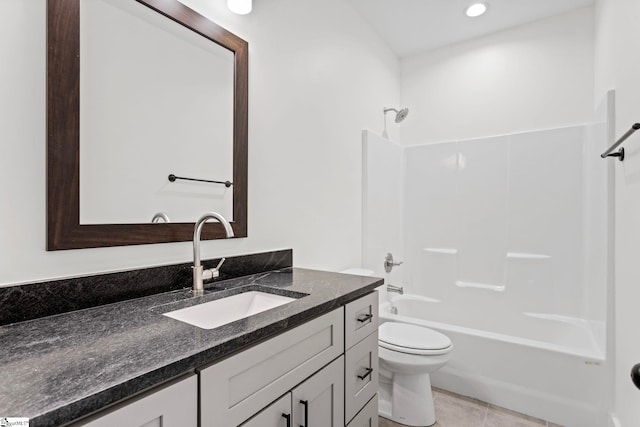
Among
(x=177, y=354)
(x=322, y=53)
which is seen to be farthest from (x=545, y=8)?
(x=177, y=354)

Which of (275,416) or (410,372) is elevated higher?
(275,416)

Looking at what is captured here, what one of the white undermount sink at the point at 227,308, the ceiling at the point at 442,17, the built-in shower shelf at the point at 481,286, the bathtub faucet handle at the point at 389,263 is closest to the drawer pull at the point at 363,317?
the white undermount sink at the point at 227,308

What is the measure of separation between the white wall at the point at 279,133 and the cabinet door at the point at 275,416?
0.65 metres

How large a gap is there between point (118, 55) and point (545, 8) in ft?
9.59

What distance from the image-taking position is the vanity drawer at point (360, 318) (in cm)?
121

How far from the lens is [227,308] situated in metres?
1.20

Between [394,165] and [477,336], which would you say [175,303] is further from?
[394,165]

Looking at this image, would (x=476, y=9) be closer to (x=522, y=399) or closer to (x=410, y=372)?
(x=410, y=372)

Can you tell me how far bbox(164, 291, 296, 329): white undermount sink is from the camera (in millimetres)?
1055

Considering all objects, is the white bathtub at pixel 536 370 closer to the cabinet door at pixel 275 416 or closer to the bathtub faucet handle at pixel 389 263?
the bathtub faucet handle at pixel 389 263

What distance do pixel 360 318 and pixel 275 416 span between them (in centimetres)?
52

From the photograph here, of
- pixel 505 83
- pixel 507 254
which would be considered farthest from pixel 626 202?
pixel 505 83

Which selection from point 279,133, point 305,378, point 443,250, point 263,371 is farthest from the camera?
point 443,250

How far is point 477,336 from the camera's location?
7.01 feet
